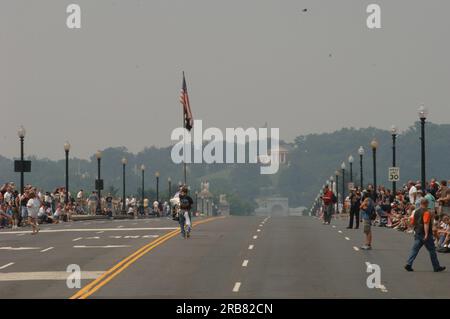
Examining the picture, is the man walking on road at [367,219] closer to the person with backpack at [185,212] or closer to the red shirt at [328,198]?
the person with backpack at [185,212]

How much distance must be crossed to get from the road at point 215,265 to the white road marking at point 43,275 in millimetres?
26

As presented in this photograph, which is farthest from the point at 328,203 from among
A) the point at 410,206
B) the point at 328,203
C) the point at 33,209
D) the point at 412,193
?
the point at 33,209

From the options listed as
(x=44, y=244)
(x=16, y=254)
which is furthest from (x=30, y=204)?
(x=16, y=254)

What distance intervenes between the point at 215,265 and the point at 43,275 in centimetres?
514

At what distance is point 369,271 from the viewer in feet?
105

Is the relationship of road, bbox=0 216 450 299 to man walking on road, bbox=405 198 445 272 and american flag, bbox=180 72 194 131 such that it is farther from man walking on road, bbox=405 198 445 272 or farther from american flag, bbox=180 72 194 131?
american flag, bbox=180 72 194 131

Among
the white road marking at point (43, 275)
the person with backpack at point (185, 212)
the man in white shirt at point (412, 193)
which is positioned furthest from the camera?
the man in white shirt at point (412, 193)

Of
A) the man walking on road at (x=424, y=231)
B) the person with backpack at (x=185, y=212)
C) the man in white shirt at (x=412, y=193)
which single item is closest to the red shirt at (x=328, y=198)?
the man in white shirt at (x=412, y=193)

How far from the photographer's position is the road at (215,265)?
27.3 meters

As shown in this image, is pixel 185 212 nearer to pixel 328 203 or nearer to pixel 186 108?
pixel 186 108

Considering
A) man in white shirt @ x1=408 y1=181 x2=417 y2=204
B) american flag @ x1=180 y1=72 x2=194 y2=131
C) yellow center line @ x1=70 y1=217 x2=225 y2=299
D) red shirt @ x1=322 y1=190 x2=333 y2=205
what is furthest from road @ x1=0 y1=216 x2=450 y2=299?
red shirt @ x1=322 y1=190 x2=333 y2=205

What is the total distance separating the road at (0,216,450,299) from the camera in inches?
1077

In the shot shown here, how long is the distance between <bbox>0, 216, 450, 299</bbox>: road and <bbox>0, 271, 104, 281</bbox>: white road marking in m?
0.03
